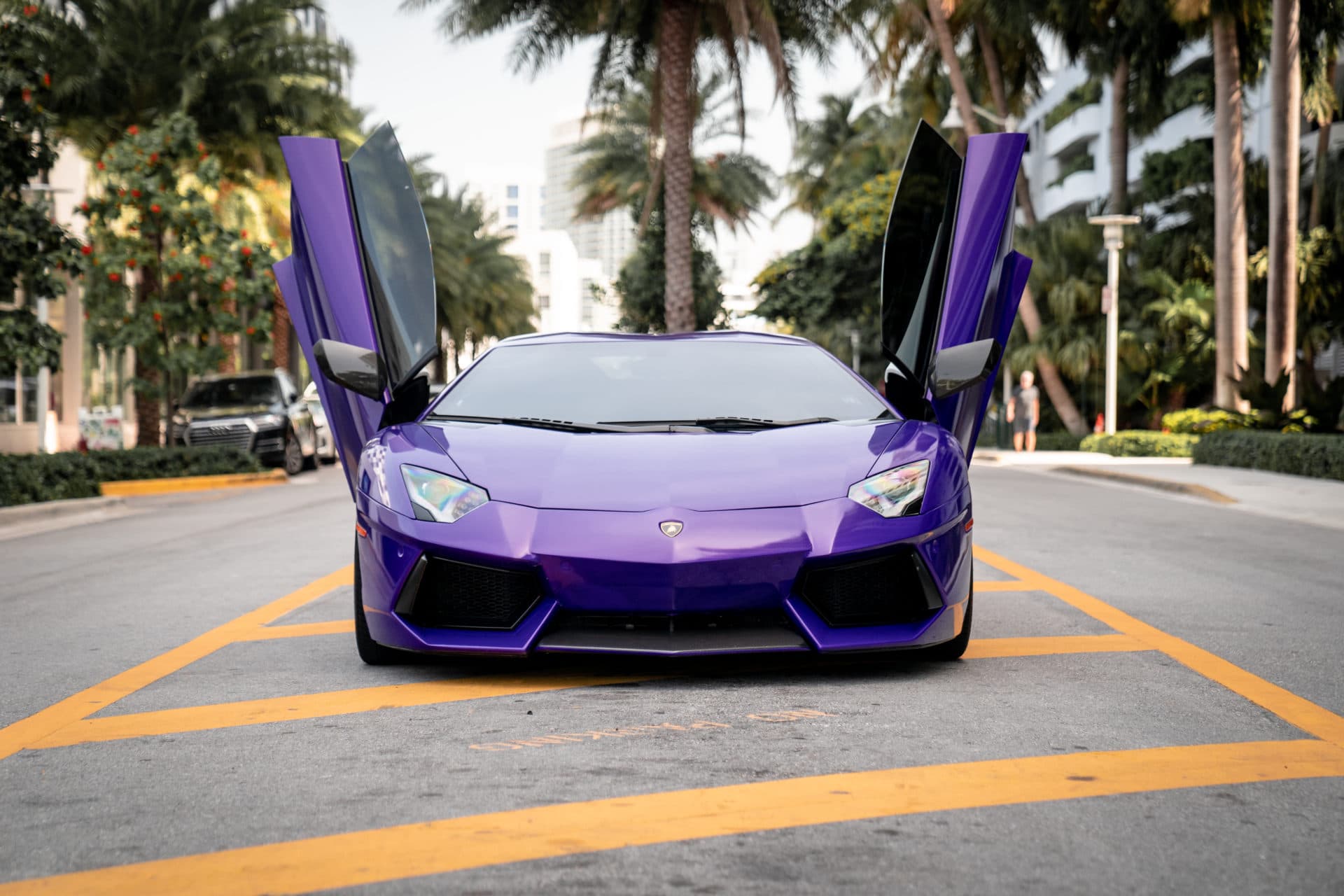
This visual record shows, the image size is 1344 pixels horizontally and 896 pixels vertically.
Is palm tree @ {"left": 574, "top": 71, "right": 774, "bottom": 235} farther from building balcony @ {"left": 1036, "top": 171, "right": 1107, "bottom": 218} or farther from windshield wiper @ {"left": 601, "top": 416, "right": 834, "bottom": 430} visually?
windshield wiper @ {"left": 601, "top": 416, "right": 834, "bottom": 430}

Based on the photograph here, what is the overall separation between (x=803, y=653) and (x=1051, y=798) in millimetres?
1327

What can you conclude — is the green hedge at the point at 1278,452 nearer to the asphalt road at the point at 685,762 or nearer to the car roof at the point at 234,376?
the asphalt road at the point at 685,762

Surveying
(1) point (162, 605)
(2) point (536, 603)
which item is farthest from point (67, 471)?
(2) point (536, 603)

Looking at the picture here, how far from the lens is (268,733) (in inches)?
162

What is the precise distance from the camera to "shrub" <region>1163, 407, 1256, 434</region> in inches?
830

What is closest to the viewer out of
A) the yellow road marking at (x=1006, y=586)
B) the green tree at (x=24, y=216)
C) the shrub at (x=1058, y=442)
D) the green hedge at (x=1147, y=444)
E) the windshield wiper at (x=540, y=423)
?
the windshield wiper at (x=540, y=423)

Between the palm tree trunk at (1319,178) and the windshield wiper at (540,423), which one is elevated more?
the palm tree trunk at (1319,178)

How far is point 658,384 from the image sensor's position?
5.72 metres

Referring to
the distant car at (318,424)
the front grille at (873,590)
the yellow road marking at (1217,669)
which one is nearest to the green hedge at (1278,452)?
the yellow road marking at (1217,669)

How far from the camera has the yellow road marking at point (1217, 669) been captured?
4.19 meters

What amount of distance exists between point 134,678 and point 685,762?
7.91 ft

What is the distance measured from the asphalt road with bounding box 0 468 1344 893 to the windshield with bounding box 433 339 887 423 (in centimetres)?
98

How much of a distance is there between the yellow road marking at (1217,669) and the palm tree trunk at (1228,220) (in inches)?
715

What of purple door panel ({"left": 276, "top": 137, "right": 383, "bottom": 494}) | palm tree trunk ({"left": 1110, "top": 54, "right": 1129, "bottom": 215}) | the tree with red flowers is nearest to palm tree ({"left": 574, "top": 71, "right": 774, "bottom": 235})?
palm tree trunk ({"left": 1110, "top": 54, "right": 1129, "bottom": 215})
